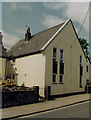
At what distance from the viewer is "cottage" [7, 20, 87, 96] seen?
1555 centimetres

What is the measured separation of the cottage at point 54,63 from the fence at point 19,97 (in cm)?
195

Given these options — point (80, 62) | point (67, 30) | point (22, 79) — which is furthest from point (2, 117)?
point (80, 62)

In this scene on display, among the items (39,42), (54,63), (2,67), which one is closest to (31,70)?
(54,63)

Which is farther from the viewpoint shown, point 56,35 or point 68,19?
point 68,19

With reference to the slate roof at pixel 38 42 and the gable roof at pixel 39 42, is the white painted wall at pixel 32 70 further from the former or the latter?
the slate roof at pixel 38 42

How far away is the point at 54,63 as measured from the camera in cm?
1642

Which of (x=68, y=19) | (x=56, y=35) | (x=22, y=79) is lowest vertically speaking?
(x=22, y=79)

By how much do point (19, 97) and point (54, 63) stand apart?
6500 mm

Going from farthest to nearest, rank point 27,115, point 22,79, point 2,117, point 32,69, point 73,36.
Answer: point 73,36 < point 22,79 < point 32,69 < point 27,115 < point 2,117

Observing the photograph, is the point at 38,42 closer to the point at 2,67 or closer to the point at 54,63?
the point at 54,63

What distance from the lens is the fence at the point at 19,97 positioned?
10.5 meters

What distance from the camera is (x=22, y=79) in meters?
18.4

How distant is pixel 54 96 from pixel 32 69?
400 cm

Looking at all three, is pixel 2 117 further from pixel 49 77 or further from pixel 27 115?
pixel 49 77
